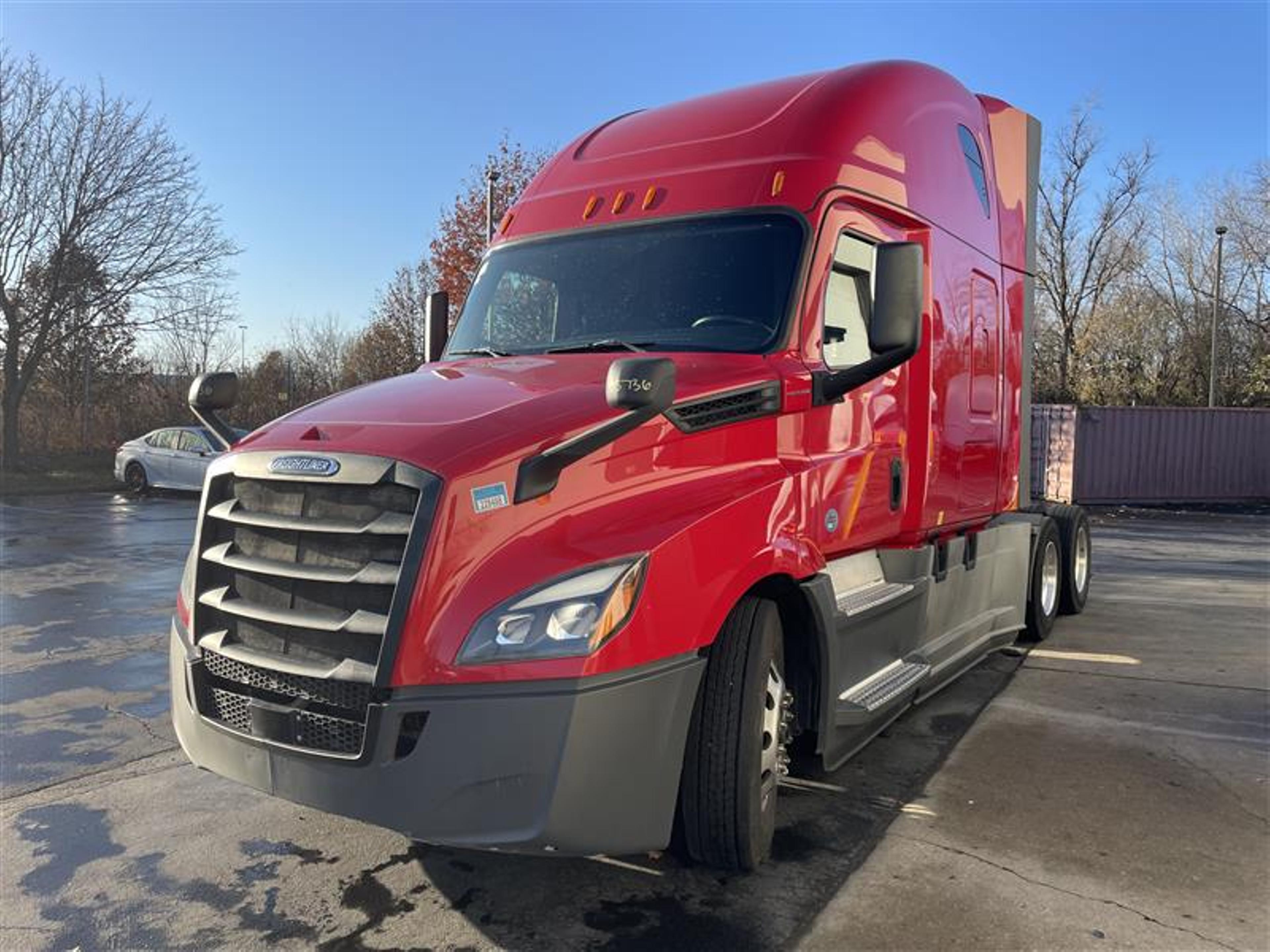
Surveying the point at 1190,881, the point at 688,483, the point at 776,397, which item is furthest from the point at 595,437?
the point at 1190,881

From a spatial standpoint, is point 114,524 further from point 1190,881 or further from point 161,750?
point 1190,881

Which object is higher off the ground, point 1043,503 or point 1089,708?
point 1043,503

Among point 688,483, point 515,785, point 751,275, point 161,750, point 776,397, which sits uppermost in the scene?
point 751,275

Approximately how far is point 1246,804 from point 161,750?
549cm

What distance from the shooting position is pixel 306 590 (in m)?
3.07

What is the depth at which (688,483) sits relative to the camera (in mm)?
3295

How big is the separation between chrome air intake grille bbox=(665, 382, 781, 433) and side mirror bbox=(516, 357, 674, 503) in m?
0.30

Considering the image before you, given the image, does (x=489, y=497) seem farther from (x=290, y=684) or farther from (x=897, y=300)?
(x=897, y=300)

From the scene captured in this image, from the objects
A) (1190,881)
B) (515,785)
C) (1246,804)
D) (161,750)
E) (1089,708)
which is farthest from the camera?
(1089,708)

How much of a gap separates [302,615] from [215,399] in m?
1.43

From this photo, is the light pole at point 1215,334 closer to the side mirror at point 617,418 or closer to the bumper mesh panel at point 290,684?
the side mirror at point 617,418

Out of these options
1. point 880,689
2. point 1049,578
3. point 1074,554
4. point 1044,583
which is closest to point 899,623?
point 880,689

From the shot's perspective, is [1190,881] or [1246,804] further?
[1246,804]

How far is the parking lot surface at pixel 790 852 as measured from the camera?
3.18 m
